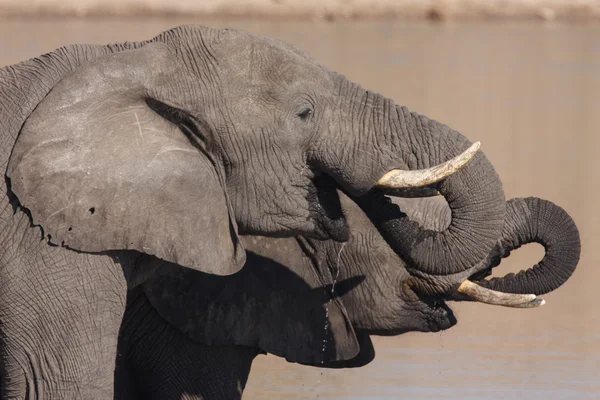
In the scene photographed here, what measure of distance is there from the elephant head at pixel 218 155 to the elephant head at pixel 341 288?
2.48 ft

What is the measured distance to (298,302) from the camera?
6312 mm

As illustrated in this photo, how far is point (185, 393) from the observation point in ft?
20.4

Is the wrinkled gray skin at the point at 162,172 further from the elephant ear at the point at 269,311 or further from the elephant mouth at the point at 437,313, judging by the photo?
the elephant mouth at the point at 437,313

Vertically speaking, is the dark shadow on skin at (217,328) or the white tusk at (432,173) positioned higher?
the white tusk at (432,173)

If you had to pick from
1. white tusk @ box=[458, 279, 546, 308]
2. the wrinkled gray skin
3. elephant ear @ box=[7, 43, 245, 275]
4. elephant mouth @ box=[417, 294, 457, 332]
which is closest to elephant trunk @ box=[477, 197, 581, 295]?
white tusk @ box=[458, 279, 546, 308]

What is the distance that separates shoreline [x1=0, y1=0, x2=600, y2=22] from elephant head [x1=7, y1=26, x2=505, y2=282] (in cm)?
2848

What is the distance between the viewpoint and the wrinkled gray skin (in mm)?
5109

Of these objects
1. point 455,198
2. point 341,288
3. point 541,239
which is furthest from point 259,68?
point 541,239

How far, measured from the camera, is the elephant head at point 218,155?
511 cm

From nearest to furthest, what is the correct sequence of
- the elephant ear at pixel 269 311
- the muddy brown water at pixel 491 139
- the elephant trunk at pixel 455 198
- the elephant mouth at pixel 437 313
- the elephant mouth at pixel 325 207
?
the elephant trunk at pixel 455 198 → the elephant mouth at pixel 325 207 → the elephant ear at pixel 269 311 → the elephant mouth at pixel 437 313 → the muddy brown water at pixel 491 139

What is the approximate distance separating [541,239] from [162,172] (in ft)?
5.63

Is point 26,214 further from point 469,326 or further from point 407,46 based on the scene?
point 407,46

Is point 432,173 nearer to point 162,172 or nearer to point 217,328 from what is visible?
point 162,172

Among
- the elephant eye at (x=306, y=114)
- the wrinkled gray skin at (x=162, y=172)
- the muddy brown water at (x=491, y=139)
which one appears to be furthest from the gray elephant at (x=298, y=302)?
the muddy brown water at (x=491, y=139)
